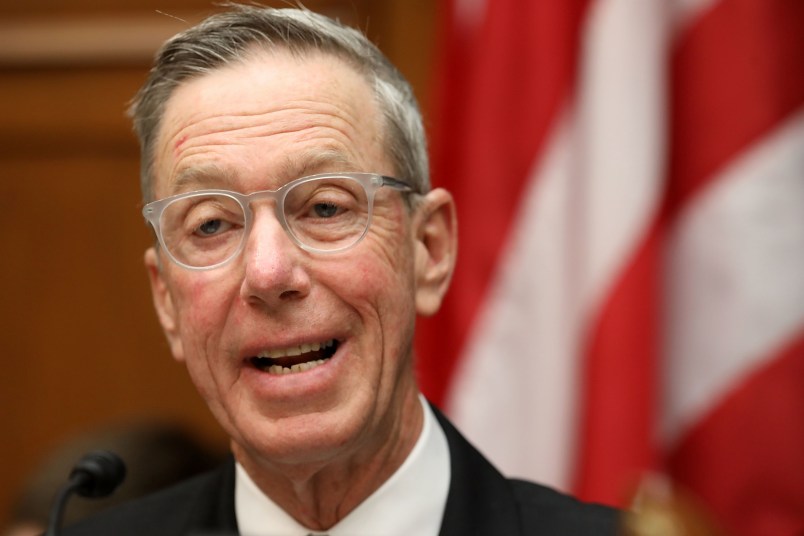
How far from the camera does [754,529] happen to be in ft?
10.2

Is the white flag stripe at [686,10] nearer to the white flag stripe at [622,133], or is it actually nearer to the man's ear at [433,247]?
the white flag stripe at [622,133]

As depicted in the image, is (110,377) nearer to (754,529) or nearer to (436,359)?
(436,359)

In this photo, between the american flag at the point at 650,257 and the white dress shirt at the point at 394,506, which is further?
the american flag at the point at 650,257

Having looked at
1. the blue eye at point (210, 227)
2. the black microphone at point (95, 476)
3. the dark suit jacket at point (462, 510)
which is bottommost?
the dark suit jacket at point (462, 510)

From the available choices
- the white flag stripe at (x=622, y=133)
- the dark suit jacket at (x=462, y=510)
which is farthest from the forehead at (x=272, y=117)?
the white flag stripe at (x=622, y=133)

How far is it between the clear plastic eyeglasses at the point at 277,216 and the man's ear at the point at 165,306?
19 cm

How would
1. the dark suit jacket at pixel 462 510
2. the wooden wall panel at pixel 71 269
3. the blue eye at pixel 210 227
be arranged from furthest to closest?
the wooden wall panel at pixel 71 269, the dark suit jacket at pixel 462 510, the blue eye at pixel 210 227

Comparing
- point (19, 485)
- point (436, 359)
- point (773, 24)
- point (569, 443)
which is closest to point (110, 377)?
point (19, 485)

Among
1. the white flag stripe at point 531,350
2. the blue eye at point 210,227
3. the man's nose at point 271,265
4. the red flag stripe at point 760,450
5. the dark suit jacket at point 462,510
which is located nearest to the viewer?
the man's nose at point 271,265

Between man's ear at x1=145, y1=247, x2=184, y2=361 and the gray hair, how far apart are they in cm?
17

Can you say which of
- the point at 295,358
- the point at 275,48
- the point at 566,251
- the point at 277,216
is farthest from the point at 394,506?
the point at 566,251

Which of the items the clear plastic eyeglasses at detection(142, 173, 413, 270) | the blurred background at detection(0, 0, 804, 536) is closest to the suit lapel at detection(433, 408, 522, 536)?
the clear plastic eyeglasses at detection(142, 173, 413, 270)

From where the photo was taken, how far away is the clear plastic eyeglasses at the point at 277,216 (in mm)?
1869

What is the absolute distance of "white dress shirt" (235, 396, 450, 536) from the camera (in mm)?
2014
